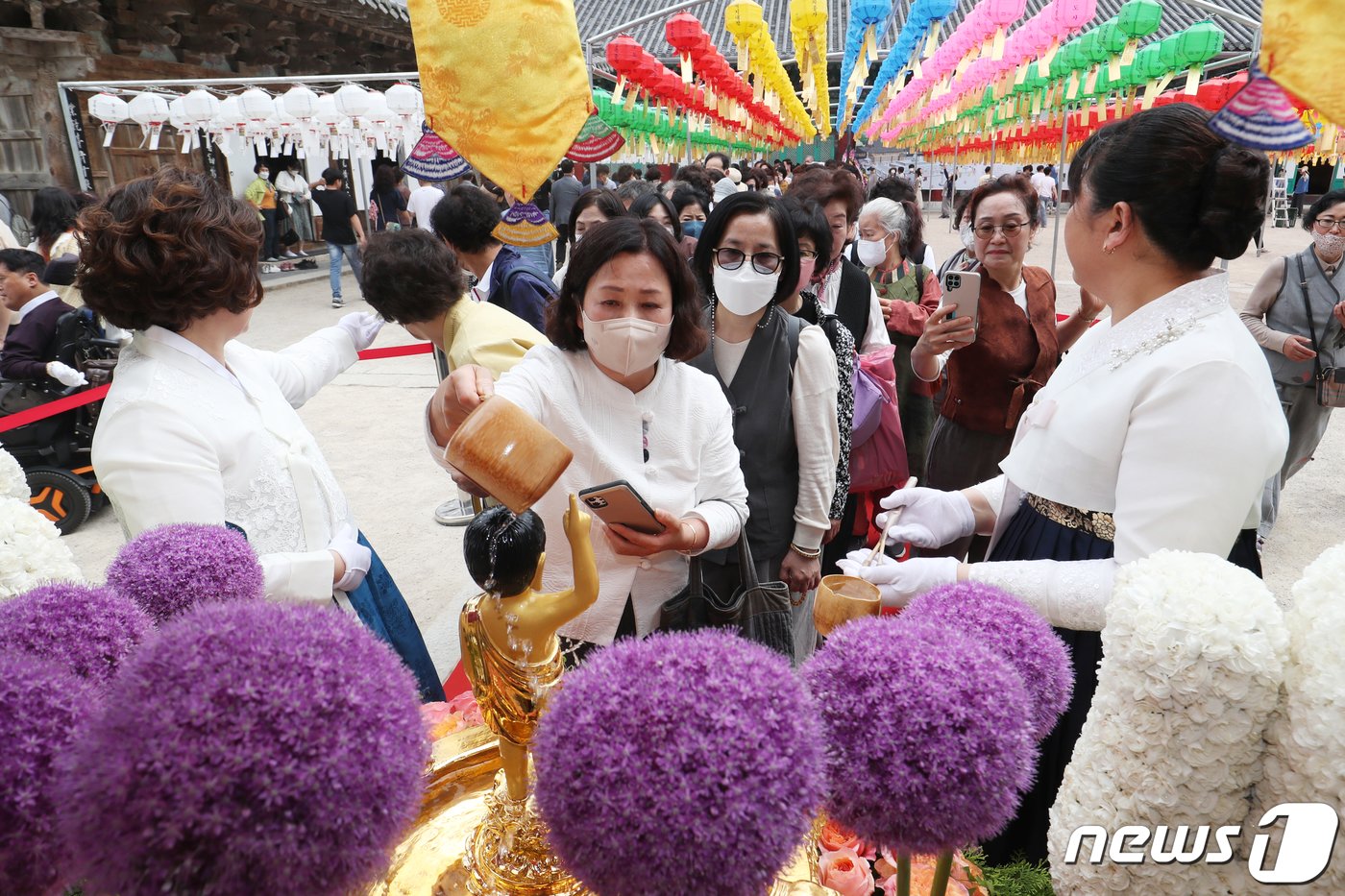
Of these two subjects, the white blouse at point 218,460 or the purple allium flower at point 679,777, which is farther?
the white blouse at point 218,460

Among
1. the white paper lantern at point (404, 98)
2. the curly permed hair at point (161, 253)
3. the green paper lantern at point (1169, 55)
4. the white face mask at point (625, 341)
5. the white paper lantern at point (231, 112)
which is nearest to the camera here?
the curly permed hair at point (161, 253)

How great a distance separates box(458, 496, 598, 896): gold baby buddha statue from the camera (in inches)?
32.7

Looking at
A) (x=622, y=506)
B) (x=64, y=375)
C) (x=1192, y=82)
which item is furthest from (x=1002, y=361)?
(x=64, y=375)

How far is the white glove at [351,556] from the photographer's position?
1.67m

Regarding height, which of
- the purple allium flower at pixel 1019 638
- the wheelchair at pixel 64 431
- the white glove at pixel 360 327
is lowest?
the wheelchair at pixel 64 431

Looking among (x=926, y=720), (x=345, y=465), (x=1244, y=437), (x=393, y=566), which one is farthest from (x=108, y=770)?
(x=345, y=465)

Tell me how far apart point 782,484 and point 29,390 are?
4.09 meters

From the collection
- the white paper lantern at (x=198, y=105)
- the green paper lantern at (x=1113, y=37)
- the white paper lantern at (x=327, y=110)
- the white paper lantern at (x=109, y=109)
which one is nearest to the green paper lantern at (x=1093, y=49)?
the green paper lantern at (x=1113, y=37)

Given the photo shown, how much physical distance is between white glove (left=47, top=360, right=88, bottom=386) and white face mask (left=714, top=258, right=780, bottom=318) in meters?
3.68

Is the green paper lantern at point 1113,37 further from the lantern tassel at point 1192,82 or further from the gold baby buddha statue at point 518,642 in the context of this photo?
the gold baby buddha statue at point 518,642

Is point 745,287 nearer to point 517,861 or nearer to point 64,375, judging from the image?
point 517,861

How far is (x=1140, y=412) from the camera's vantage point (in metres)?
1.27

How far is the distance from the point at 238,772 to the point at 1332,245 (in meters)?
4.79

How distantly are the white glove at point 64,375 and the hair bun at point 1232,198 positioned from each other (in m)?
4.79
